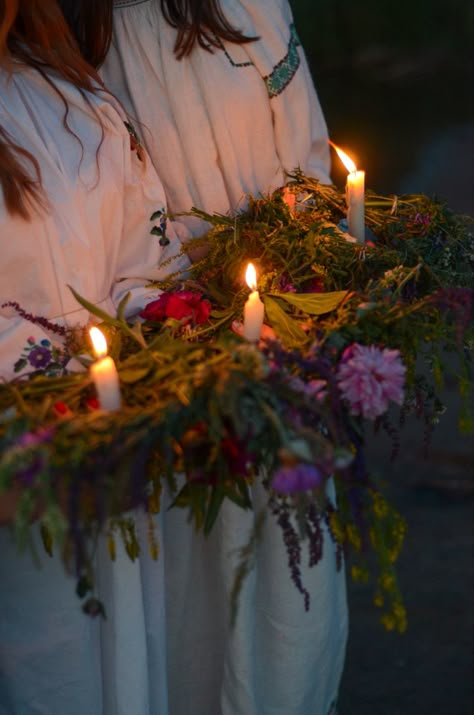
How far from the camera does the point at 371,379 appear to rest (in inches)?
54.7

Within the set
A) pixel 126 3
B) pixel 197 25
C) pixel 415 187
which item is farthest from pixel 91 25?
pixel 415 187

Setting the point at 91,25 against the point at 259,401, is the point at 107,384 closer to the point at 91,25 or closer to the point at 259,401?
the point at 259,401

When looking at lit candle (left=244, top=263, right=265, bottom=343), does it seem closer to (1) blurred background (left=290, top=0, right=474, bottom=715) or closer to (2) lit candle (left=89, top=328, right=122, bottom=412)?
(2) lit candle (left=89, top=328, right=122, bottom=412)

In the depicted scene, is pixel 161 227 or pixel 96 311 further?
pixel 161 227

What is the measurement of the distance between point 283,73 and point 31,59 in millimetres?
525

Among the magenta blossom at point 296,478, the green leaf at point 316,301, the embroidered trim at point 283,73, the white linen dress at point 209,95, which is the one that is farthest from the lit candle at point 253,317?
the embroidered trim at point 283,73

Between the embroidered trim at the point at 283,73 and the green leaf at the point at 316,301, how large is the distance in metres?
0.57

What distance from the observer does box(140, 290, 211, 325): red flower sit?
1701mm

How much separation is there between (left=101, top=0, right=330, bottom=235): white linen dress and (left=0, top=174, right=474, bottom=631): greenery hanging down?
0.75ft

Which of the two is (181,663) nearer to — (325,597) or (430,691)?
(325,597)

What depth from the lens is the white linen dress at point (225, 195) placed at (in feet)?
6.34

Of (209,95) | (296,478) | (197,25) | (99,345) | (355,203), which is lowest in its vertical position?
(296,478)

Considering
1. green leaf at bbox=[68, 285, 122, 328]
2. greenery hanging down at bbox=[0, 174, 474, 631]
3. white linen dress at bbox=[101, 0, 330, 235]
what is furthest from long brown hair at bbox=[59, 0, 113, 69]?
green leaf at bbox=[68, 285, 122, 328]

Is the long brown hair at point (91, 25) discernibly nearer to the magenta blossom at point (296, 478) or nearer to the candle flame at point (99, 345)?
the candle flame at point (99, 345)
